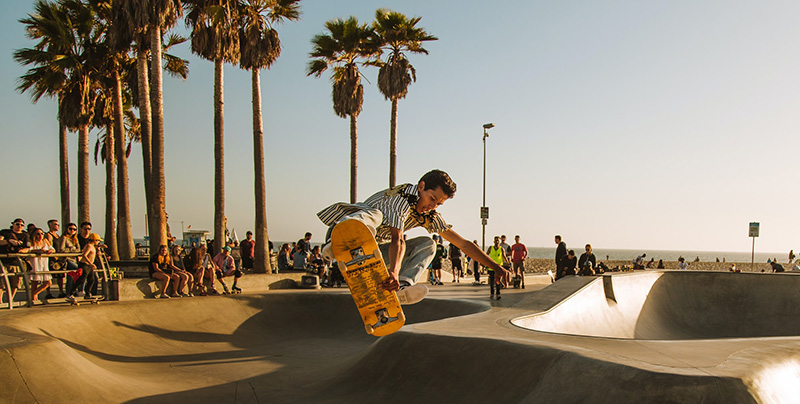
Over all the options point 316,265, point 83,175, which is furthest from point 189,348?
point 83,175

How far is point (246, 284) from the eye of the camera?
14297 millimetres

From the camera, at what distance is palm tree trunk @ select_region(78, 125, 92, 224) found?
70.8 ft

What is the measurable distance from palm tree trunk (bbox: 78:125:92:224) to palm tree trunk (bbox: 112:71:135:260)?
1970 millimetres

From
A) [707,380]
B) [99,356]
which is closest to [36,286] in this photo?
[99,356]

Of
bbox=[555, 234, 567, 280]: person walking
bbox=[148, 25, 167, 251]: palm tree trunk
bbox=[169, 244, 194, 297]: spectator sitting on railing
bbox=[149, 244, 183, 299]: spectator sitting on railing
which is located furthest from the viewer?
bbox=[555, 234, 567, 280]: person walking

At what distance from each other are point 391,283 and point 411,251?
1001 millimetres

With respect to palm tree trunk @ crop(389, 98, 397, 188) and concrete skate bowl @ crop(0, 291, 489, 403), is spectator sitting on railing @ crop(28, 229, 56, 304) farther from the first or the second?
palm tree trunk @ crop(389, 98, 397, 188)

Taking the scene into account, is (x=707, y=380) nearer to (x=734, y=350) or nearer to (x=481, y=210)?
(x=734, y=350)

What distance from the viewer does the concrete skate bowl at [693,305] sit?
10.8 meters

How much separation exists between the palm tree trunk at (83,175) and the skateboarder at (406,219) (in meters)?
20.7

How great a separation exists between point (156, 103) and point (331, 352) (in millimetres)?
10120

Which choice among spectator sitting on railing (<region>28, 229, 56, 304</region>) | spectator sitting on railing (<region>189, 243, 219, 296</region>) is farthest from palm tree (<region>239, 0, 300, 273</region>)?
spectator sitting on railing (<region>28, 229, 56, 304</region>)

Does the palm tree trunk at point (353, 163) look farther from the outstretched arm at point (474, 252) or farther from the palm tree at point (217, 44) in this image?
the outstretched arm at point (474, 252)

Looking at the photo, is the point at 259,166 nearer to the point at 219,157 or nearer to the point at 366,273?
the point at 219,157
